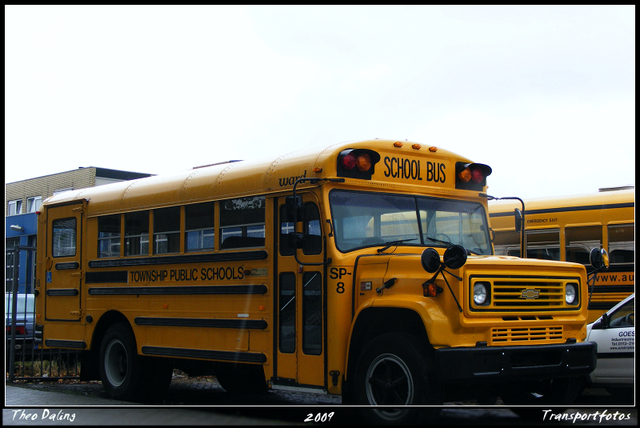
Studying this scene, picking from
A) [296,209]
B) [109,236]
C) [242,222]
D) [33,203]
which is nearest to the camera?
[296,209]

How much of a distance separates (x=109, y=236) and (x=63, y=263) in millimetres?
1136

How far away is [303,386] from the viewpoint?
7152 mm

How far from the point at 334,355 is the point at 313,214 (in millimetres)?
1326

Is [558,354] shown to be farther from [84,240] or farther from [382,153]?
→ [84,240]

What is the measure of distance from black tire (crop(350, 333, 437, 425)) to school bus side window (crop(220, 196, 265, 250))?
1.93m

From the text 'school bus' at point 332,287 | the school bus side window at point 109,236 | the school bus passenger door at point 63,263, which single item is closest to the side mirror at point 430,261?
the text 'school bus' at point 332,287

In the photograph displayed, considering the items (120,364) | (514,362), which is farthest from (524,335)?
(120,364)

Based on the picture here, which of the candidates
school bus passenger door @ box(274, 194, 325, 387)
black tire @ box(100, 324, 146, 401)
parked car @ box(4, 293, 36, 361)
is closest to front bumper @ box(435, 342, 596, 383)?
school bus passenger door @ box(274, 194, 325, 387)

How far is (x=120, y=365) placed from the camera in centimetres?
995

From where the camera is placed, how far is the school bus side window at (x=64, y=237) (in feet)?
35.0

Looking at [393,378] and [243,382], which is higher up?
[393,378]

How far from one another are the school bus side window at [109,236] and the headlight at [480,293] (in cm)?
531

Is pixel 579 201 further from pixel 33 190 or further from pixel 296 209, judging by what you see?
pixel 33 190

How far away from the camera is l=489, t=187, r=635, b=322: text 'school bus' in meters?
11.3
